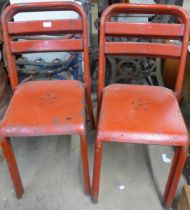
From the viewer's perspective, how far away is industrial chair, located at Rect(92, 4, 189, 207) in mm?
1062

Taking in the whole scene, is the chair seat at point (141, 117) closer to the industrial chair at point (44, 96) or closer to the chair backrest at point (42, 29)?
the industrial chair at point (44, 96)

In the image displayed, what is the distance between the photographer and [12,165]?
122 cm

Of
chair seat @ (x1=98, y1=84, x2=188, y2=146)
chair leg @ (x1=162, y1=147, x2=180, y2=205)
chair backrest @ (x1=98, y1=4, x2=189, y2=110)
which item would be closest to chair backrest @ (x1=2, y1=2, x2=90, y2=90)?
chair backrest @ (x1=98, y1=4, x2=189, y2=110)

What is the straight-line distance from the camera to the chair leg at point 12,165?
1.15m

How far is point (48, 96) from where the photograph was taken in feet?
4.25

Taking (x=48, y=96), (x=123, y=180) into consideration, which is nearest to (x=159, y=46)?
(x=48, y=96)

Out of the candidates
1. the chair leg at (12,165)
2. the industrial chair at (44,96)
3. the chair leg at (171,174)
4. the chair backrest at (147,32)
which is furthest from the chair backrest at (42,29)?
the chair leg at (171,174)

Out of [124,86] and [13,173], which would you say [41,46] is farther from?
[13,173]

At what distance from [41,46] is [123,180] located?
2.89ft

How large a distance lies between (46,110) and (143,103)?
47cm

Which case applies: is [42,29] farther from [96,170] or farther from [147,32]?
[96,170]

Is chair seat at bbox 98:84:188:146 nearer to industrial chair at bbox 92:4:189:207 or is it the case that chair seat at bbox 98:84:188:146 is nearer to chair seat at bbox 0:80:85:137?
industrial chair at bbox 92:4:189:207

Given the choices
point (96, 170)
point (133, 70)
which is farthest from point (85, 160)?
point (133, 70)

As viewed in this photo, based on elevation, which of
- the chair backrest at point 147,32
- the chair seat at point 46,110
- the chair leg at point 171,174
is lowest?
the chair leg at point 171,174
